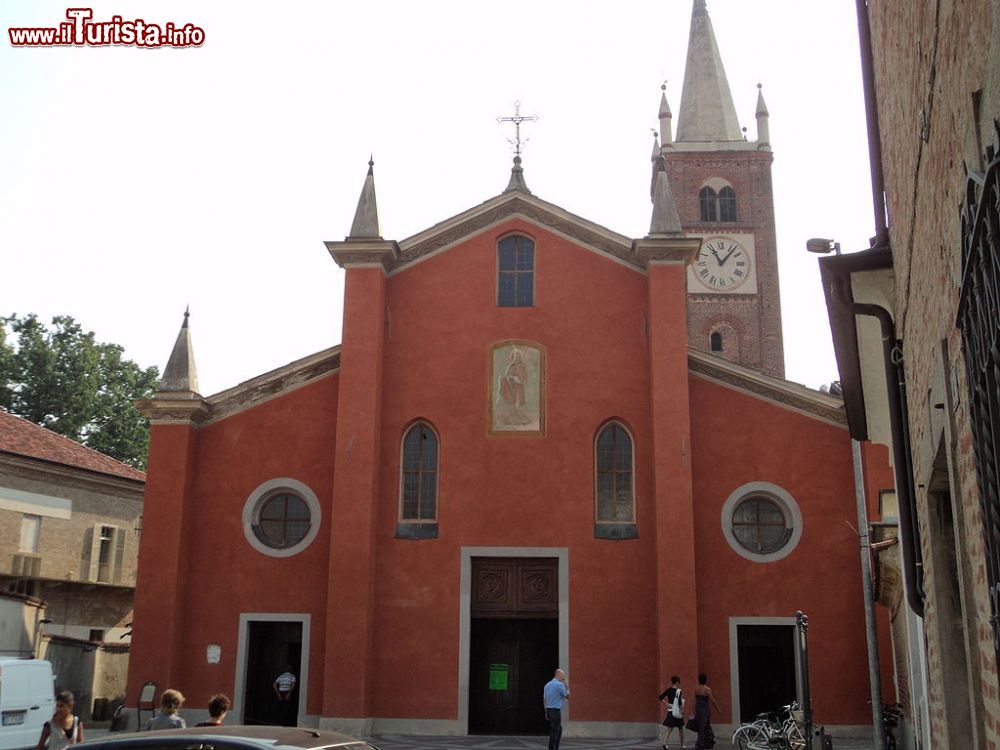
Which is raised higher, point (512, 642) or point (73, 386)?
point (73, 386)

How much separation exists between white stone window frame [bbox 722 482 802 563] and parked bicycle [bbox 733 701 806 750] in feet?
11.2

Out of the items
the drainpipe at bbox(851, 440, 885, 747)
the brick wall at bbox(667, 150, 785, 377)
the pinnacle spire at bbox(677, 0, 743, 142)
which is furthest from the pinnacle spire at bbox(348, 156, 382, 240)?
the pinnacle spire at bbox(677, 0, 743, 142)

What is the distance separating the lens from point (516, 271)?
892 inches

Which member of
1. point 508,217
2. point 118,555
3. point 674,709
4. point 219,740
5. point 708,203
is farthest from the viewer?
point 708,203

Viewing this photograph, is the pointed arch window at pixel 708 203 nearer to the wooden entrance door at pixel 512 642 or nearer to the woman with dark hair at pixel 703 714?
the wooden entrance door at pixel 512 642

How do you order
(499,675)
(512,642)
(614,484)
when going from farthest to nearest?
(614,484), (512,642), (499,675)

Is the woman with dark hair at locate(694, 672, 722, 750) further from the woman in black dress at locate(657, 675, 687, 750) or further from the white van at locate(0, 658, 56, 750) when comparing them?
the white van at locate(0, 658, 56, 750)

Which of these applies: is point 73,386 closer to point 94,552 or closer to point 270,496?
point 94,552

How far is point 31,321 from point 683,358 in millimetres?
33436

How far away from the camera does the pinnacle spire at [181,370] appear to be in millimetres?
21922

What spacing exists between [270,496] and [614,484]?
23.7ft

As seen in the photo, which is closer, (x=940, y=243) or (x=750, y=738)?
(x=940, y=243)

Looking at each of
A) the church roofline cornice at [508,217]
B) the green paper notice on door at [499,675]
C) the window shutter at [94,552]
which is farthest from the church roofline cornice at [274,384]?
the window shutter at [94,552]

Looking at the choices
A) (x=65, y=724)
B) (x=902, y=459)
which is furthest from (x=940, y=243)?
(x=65, y=724)
